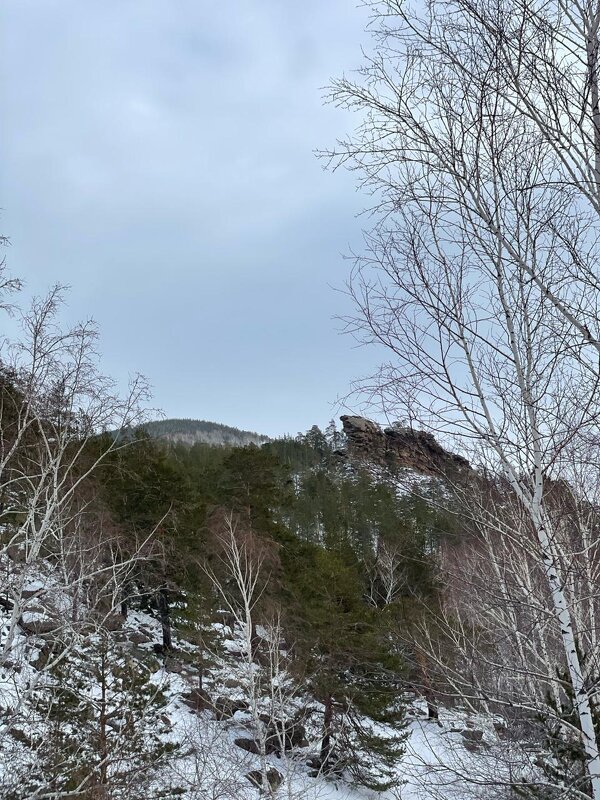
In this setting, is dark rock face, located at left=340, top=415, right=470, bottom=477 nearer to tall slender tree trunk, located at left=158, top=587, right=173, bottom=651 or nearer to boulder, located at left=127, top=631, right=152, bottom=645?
tall slender tree trunk, located at left=158, top=587, right=173, bottom=651

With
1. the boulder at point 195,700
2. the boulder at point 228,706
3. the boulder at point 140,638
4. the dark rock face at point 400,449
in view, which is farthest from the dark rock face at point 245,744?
the dark rock face at point 400,449

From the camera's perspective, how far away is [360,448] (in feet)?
12.4

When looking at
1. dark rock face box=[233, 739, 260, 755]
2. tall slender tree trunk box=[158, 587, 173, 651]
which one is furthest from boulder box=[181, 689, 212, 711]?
tall slender tree trunk box=[158, 587, 173, 651]

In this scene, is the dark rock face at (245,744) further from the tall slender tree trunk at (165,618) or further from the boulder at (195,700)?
the tall slender tree trunk at (165,618)

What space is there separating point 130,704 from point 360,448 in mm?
7648

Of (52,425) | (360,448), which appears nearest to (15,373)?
(52,425)

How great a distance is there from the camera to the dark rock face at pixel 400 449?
361 centimetres

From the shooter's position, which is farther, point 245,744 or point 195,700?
point 195,700

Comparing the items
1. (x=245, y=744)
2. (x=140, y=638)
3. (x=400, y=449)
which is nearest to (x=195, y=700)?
(x=245, y=744)

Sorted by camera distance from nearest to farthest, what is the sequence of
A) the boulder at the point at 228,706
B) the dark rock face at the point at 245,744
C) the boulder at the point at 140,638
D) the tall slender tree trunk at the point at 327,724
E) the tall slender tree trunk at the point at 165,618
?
the boulder at the point at 228,706 < the tall slender tree trunk at the point at 327,724 < the dark rock face at the point at 245,744 < the boulder at the point at 140,638 < the tall slender tree trunk at the point at 165,618

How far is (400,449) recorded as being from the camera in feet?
12.3

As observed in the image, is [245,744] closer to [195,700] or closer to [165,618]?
[195,700]

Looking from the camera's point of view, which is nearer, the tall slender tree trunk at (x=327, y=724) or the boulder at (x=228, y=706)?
the boulder at (x=228, y=706)

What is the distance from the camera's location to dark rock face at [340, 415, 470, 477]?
3.61 m
